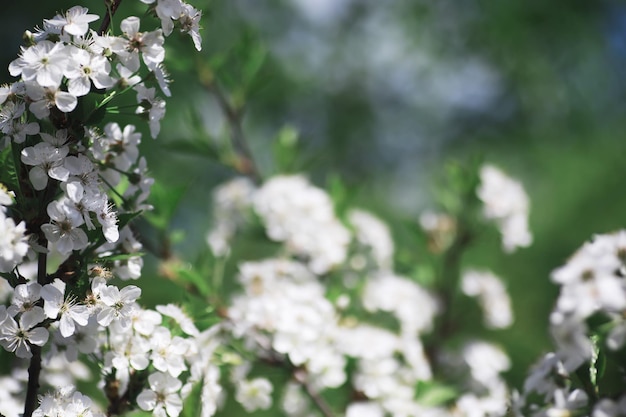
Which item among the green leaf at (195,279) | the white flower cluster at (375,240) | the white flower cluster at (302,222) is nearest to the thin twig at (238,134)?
the white flower cluster at (302,222)

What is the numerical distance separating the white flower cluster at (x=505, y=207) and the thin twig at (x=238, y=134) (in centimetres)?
70

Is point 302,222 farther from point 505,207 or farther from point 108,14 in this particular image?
point 108,14

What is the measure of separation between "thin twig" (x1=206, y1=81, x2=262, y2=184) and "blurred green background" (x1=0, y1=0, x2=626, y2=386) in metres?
2.34

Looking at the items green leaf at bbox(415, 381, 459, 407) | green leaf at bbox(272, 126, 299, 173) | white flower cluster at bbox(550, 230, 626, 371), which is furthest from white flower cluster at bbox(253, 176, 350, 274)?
white flower cluster at bbox(550, 230, 626, 371)

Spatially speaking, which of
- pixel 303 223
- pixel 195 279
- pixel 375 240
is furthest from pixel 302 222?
pixel 195 279

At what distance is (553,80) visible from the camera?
7.09 metres

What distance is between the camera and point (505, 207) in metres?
1.83

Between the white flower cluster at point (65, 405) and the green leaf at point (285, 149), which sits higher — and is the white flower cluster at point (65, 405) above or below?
below

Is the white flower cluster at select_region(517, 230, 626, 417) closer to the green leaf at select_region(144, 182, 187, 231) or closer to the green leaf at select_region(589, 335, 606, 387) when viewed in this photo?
the green leaf at select_region(589, 335, 606, 387)

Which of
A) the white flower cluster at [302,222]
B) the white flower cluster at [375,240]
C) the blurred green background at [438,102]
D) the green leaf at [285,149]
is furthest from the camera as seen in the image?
the blurred green background at [438,102]

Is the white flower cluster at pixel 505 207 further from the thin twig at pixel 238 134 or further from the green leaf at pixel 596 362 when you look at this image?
the green leaf at pixel 596 362

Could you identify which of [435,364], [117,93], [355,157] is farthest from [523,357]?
[355,157]

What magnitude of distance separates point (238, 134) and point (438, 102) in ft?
21.4

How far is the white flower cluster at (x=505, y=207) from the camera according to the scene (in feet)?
5.99
